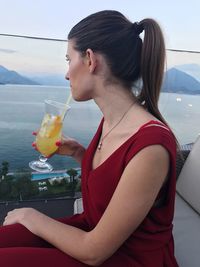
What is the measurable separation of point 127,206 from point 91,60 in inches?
15.5

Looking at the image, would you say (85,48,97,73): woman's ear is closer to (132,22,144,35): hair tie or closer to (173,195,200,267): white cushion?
(132,22,144,35): hair tie

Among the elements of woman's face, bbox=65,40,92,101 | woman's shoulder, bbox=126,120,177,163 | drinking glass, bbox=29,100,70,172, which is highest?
woman's face, bbox=65,40,92,101

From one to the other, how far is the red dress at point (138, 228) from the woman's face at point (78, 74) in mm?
210

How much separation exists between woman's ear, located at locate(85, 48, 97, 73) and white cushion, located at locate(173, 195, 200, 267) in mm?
762

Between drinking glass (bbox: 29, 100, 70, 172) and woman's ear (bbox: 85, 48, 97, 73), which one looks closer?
woman's ear (bbox: 85, 48, 97, 73)

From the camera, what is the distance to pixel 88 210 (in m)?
1.06

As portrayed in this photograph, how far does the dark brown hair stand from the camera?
990mm

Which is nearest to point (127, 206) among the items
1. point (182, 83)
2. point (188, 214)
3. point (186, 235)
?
point (186, 235)

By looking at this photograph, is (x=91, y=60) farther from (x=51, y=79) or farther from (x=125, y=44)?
(x=51, y=79)

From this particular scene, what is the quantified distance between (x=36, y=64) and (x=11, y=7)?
0.39m

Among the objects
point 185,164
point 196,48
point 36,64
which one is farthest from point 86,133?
point 196,48

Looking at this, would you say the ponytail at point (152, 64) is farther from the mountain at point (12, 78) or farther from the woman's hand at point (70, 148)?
the mountain at point (12, 78)

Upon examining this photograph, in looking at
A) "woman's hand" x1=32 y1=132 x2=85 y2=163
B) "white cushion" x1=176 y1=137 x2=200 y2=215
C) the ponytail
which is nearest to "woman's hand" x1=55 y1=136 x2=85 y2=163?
"woman's hand" x1=32 y1=132 x2=85 y2=163

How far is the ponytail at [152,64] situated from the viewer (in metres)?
1.01
